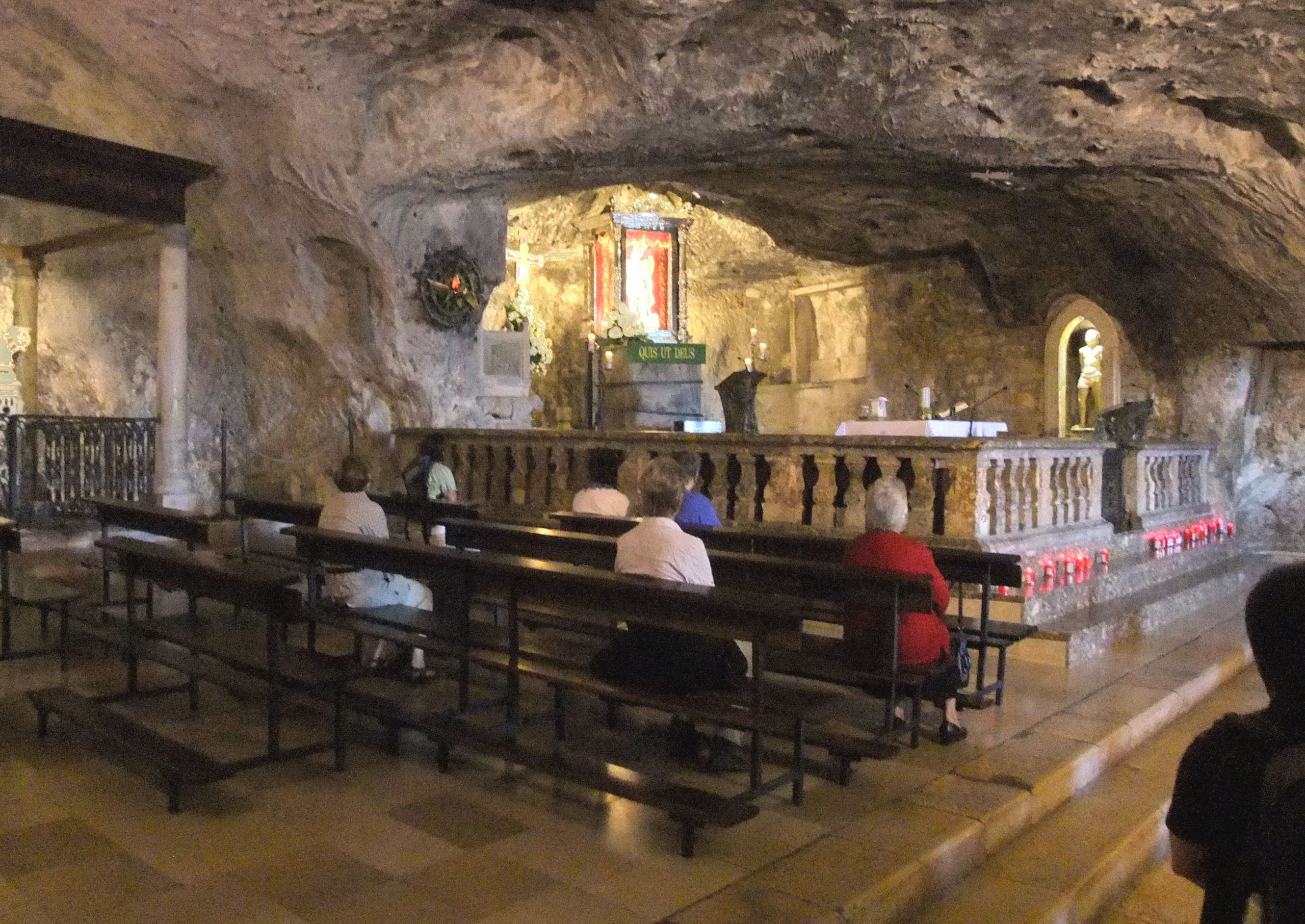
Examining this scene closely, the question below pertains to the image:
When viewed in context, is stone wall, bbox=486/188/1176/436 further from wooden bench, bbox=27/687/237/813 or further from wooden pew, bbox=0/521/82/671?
wooden bench, bbox=27/687/237/813

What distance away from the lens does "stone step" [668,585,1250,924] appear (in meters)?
2.68

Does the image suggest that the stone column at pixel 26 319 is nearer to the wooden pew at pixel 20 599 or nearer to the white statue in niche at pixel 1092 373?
the wooden pew at pixel 20 599

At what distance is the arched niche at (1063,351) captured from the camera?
10953 millimetres

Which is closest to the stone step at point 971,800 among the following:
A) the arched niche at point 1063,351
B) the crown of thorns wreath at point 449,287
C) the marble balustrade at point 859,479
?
the marble balustrade at point 859,479

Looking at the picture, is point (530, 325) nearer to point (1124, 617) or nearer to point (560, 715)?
point (1124, 617)

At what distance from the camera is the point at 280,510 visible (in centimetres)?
612

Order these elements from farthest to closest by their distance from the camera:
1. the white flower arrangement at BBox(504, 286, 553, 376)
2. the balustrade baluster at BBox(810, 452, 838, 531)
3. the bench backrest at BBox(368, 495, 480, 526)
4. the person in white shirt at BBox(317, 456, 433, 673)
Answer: the white flower arrangement at BBox(504, 286, 553, 376)
the balustrade baluster at BBox(810, 452, 838, 531)
the bench backrest at BBox(368, 495, 480, 526)
the person in white shirt at BBox(317, 456, 433, 673)

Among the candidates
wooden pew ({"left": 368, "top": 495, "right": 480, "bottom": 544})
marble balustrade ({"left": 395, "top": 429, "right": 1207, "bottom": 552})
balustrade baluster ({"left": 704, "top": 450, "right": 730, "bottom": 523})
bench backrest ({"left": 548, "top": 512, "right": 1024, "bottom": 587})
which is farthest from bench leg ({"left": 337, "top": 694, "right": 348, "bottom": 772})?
balustrade baluster ({"left": 704, "top": 450, "right": 730, "bottom": 523})

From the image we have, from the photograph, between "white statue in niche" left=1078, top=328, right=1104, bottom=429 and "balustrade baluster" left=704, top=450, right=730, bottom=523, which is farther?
"white statue in niche" left=1078, top=328, right=1104, bottom=429

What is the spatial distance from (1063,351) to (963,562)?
819cm

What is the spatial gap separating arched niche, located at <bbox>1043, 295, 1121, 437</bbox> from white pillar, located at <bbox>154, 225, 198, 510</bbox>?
9201 millimetres

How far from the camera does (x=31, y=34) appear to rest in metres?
7.52

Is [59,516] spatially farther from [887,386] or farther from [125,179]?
[887,386]

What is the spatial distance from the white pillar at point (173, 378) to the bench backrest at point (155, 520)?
1.39 m
